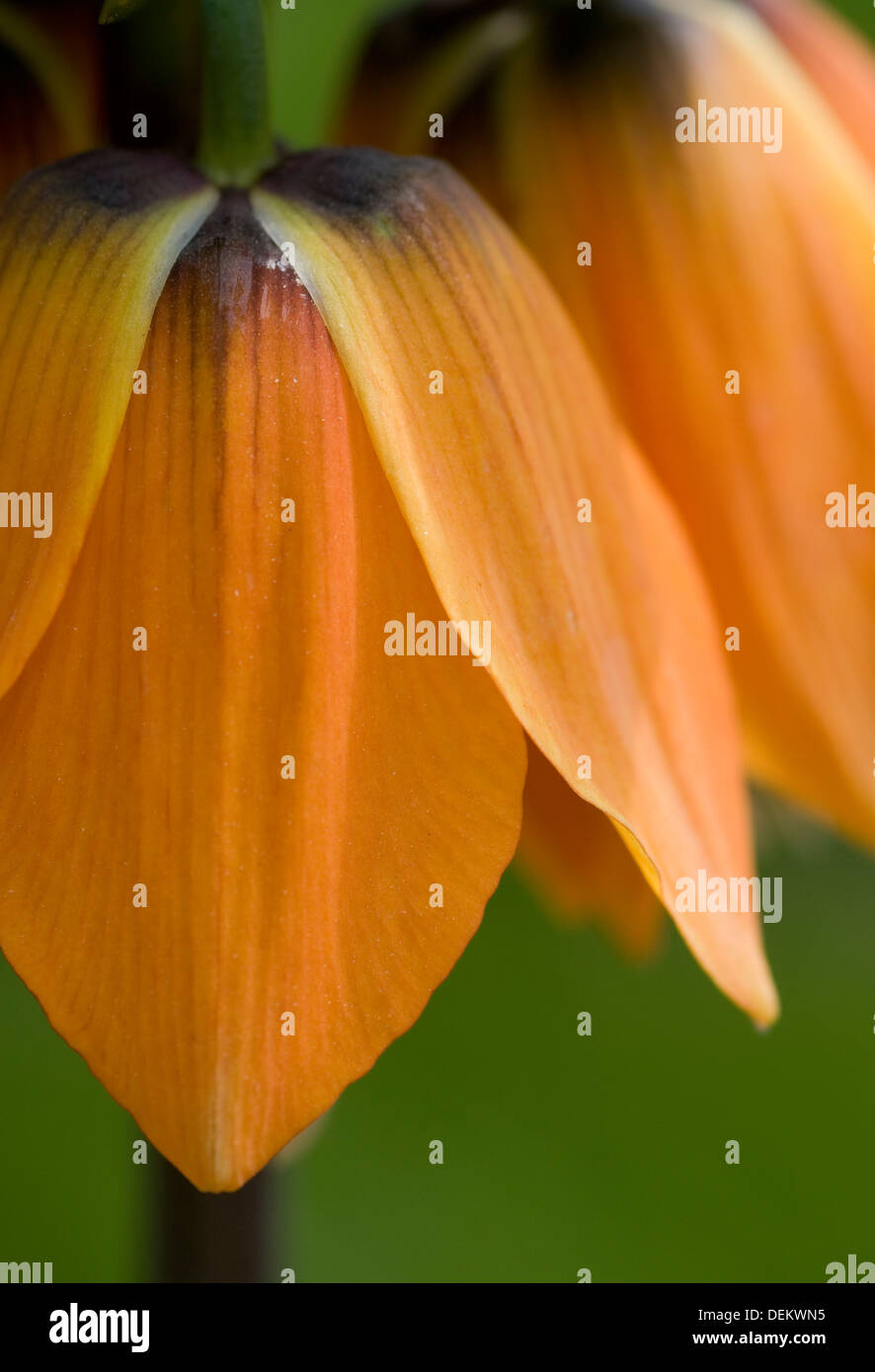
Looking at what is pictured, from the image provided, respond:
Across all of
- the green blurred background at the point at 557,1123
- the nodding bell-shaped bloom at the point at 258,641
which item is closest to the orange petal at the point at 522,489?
the nodding bell-shaped bloom at the point at 258,641

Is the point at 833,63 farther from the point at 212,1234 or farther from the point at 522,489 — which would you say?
the point at 212,1234

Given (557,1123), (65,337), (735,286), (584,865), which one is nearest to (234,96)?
(65,337)

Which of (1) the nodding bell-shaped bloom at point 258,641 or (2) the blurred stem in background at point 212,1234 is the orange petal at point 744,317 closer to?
(1) the nodding bell-shaped bloom at point 258,641

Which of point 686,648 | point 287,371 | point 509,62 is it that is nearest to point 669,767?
point 686,648

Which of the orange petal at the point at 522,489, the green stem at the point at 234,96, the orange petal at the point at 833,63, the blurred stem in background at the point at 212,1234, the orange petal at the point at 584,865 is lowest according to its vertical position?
the blurred stem in background at the point at 212,1234

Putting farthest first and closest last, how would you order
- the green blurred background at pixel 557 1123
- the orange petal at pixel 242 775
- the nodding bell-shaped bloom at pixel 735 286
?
1. the green blurred background at pixel 557 1123
2. the nodding bell-shaped bloom at pixel 735 286
3. the orange petal at pixel 242 775
